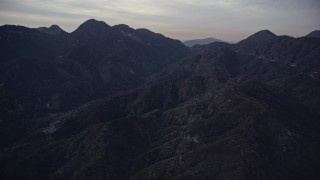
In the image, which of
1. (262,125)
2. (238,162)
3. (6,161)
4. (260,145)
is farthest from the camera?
(6,161)

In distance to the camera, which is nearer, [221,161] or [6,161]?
[221,161]

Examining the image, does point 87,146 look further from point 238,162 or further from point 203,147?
point 238,162

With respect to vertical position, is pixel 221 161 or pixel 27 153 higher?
pixel 221 161

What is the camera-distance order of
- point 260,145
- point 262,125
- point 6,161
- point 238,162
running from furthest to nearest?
point 6,161 → point 262,125 → point 260,145 → point 238,162

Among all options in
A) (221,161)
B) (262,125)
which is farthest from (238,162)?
(262,125)

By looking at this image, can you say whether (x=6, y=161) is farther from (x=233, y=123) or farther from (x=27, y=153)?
(x=233, y=123)

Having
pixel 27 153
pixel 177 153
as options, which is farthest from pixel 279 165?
pixel 27 153

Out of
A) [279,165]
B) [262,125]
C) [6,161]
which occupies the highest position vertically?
[262,125]

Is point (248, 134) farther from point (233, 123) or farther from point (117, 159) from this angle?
point (117, 159)

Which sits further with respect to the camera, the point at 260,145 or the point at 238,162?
the point at 260,145
